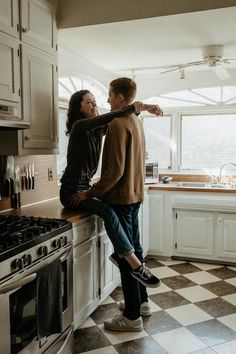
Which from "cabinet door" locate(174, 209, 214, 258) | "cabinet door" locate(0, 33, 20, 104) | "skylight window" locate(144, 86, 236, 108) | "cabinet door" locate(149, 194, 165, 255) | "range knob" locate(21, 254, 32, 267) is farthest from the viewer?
"skylight window" locate(144, 86, 236, 108)

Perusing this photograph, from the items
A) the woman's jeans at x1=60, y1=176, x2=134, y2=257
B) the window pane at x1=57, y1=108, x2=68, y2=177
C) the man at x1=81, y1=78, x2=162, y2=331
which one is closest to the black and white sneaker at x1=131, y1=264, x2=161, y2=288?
the man at x1=81, y1=78, x2=162, y2=331

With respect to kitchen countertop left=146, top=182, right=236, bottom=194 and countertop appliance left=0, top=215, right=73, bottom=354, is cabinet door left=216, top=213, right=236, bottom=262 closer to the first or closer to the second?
kitchen countertop left=146, top=182, right=236, bottom=194

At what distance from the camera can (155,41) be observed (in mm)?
3174

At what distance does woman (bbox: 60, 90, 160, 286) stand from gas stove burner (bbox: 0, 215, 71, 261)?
12.5 inches

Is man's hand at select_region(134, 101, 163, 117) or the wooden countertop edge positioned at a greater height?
man's hand at select_region(134, 101, 163, 117)

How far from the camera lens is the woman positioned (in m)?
2.41

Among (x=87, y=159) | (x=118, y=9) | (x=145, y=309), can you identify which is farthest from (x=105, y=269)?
(x=118, y=9)

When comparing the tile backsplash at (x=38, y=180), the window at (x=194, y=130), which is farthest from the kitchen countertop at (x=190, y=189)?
the tile backsplash at (x=38, y=180)

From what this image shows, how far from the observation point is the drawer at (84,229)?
237cm

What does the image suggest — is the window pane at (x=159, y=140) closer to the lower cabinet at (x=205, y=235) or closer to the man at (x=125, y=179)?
the lower cabinet at (x=205, y=235)

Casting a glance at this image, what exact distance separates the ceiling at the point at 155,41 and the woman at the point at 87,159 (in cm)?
62

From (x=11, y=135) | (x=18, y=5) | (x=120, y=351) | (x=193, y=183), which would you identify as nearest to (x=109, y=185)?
(x=11, y=135)

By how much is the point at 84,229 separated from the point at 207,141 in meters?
2.72

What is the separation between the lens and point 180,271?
12.3ft
